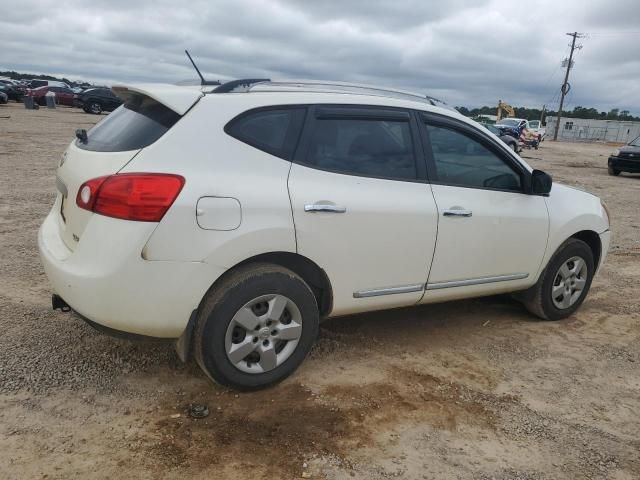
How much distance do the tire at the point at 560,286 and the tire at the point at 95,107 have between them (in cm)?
3398

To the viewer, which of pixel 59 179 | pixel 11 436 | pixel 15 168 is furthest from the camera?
pixel 15 168

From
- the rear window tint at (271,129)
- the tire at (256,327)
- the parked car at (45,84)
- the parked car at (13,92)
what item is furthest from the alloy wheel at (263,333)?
the parked car at (45,84)

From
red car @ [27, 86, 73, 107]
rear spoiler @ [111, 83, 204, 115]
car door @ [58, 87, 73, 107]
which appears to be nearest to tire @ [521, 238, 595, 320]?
rear spoiler @ [111, 83, 204, 115]

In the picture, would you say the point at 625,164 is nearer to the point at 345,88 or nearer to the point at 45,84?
the point at 345,88

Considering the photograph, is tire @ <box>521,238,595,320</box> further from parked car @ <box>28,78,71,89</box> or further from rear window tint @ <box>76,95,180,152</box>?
parked car @ <box>28,78,71,89</box>

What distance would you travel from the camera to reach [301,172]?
3191 mm

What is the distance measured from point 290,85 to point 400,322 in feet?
6.91

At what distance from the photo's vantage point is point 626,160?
Answer: 17.7 metres

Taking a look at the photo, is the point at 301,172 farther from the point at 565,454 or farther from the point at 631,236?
the point at 631,236

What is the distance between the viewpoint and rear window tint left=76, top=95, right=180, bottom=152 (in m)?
2.95

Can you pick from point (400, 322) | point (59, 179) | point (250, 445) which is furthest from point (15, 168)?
point (250, 445)

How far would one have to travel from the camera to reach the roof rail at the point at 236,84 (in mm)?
3245

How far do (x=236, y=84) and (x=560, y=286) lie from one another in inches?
125

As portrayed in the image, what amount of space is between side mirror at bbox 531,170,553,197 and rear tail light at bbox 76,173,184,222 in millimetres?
2717
